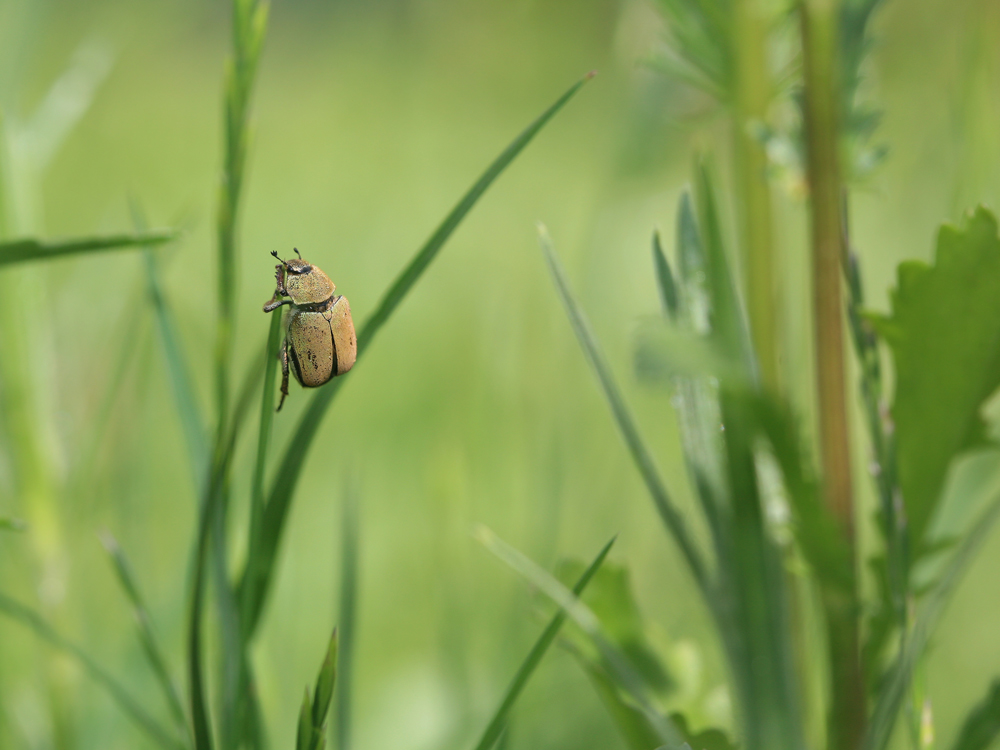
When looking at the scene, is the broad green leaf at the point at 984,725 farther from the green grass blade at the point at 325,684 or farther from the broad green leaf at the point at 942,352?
the green grass blade at the point at 325,684

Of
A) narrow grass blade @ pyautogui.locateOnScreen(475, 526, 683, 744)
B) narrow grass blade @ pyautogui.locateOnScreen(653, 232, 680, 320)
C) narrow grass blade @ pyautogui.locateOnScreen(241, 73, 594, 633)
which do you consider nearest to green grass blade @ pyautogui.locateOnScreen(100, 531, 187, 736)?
narrow grass blade @ pyautogui.locateOnScreen(241, 73, 594, 633)

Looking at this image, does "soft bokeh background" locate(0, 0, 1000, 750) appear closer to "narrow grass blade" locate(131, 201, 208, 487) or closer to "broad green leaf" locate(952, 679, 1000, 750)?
"narrow grass blade" locate(131, 201, 208, 487)

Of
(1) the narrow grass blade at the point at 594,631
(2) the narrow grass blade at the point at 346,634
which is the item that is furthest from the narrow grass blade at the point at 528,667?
(2) the narrow grass blade at the point at 346,634

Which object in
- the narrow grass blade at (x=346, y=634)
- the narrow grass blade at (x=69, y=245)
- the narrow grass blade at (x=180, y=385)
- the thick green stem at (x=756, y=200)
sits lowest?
the narrow grass blade at (x=346, y=634)

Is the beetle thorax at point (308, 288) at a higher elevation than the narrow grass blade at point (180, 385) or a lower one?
higher

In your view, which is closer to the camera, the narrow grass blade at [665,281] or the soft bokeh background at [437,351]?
the narrow grass blade at [665,281]

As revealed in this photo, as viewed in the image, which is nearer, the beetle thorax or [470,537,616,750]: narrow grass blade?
[470,537,616,750]: narrow grass blade

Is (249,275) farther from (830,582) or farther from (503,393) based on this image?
(830,582)
